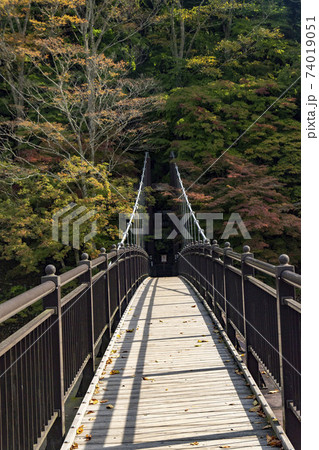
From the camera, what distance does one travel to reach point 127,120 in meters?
18.4

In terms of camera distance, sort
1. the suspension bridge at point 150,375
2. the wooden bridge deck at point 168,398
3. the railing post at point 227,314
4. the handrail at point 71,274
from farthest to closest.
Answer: the railing post at point 227,314 < the handrail at point 71,274 < the wooden bridge deck at point 168,398 < the suspension bridge at point 150,375

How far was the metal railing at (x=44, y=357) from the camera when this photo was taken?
2084 mm

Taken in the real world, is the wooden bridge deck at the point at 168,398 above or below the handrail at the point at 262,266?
below

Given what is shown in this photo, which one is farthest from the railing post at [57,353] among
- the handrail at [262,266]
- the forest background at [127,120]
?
the forest background at [127,120]

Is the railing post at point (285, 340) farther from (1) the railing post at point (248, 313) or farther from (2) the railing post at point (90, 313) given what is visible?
(2) the railing post at point (90, 313)

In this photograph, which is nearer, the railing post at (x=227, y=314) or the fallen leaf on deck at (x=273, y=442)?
the fallen leaf on deck at (x=273, y=442)

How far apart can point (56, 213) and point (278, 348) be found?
14074 mm

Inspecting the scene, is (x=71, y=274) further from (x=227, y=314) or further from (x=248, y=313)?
(x=227, y=314)

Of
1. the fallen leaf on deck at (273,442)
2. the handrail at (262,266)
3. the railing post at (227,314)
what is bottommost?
the fallen leaf on deck at (273,442)

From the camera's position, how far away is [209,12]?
99.1 feet

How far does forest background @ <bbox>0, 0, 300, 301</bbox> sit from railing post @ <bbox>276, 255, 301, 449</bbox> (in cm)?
1293

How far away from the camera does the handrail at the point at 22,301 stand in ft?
6.17

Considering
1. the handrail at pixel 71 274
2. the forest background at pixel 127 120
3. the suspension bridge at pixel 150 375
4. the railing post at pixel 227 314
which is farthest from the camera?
the forest background at pixel 127 120
